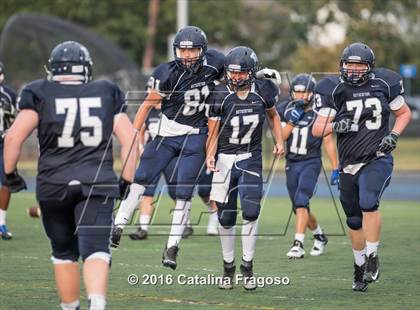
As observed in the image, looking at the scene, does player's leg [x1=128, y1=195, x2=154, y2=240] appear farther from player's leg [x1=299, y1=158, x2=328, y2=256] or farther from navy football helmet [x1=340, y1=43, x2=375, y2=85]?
navy football helmet [x1=340, y1=43, x2=375, y2=85]

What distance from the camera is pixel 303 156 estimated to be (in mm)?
11102

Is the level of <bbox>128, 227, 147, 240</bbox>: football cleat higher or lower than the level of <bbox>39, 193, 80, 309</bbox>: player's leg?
lower

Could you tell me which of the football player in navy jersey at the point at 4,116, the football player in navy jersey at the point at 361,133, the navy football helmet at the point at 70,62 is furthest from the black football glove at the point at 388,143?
the football player in navy jersey at the point at 4,116

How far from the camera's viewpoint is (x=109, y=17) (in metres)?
41.7

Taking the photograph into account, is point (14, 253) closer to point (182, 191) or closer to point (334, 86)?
point (182, 191)

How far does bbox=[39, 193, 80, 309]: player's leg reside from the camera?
6500 millimetres

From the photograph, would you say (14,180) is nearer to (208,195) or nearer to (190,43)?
(190,43)

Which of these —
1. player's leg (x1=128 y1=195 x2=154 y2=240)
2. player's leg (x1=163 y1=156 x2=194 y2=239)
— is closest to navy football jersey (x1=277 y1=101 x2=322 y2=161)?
player's leg (x1=163 y1=156 x2=194 y2=239)

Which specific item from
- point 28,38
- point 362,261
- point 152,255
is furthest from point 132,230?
point 28,38

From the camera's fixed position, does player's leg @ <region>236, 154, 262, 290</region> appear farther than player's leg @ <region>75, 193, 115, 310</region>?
Yes

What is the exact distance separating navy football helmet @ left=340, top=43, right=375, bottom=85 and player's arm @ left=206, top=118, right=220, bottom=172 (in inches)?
43.7

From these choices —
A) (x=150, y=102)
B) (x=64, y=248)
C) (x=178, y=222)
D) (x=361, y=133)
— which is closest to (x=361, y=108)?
(x=361, y=133)

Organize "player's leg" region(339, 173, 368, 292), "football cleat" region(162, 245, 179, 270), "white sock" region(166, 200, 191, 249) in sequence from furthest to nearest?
"white sock" region(166, 200, 191, 249), "football cleat" region(162, 245, 179, 270), "player's leg" region(339, 173, 368, 292)

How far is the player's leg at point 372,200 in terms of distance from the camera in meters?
8.39
